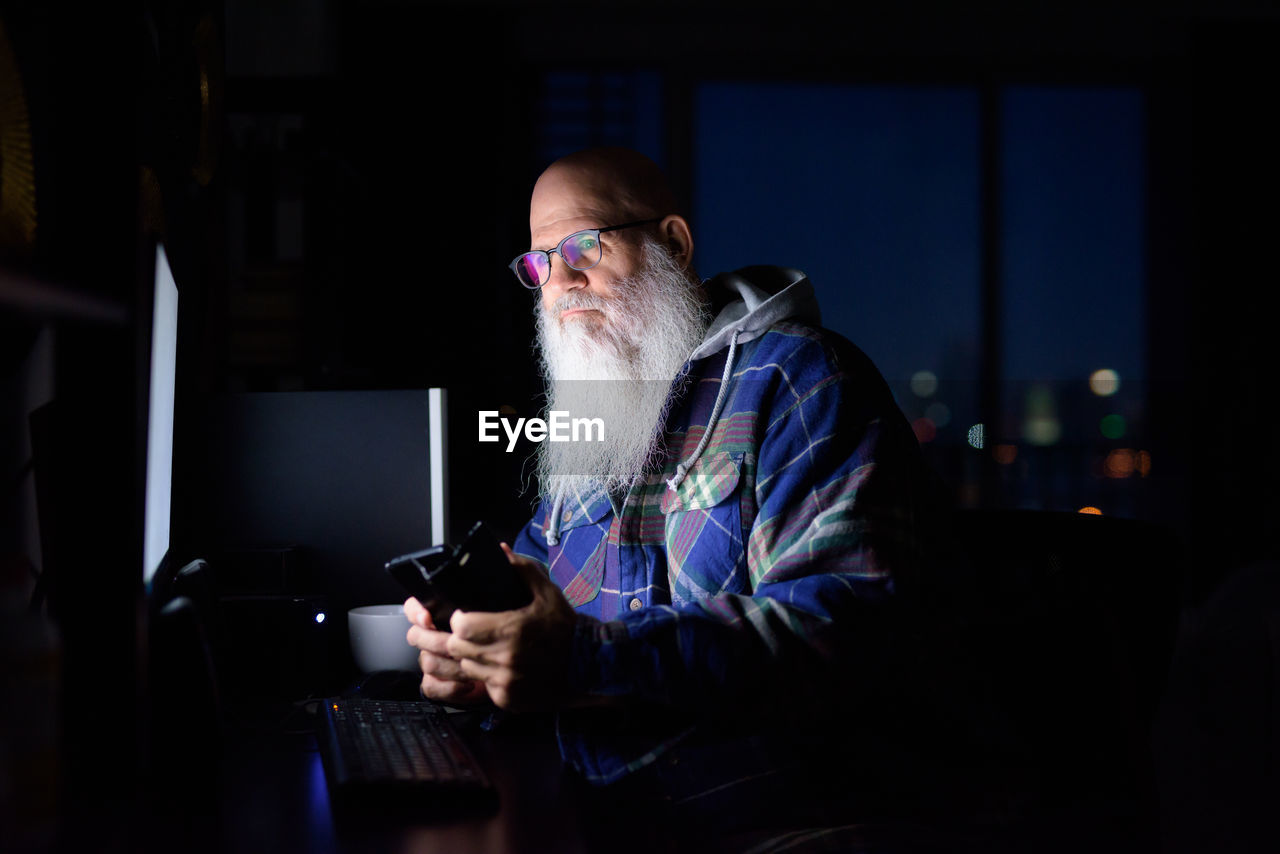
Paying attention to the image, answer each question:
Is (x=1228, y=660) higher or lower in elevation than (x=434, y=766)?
lower

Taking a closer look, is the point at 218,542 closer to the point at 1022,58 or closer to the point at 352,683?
the point at 352,683

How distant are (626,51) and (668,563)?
10.6 feet

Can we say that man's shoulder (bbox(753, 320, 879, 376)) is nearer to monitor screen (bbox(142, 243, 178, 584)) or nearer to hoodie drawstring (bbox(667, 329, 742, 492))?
hoodie drawstring (bbox(667, 329, 742, 492))

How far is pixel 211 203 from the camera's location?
7.59 ft

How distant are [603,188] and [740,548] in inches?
24.7

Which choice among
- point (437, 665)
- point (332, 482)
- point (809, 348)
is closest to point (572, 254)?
point (809, 348)

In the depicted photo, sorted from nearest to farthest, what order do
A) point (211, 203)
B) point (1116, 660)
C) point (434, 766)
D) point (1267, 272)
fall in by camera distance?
point (434, 766) → point (1116, 660) → point (211, 203) → point (1267, 272)

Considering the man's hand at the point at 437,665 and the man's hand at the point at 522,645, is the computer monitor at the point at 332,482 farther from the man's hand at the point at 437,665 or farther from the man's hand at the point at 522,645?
the man's hand at the point at 522,645

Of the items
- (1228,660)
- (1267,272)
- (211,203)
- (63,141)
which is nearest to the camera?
(63,141)

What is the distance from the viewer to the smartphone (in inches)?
34.0

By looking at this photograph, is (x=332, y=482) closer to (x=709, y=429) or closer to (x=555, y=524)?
(x=555, y=524)

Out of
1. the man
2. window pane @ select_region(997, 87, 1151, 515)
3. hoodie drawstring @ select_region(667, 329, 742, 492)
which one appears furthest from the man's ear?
window pane @ select_region(997, 87, 1151, 515)

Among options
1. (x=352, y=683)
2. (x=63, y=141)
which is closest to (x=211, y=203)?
(x=352, y=683)

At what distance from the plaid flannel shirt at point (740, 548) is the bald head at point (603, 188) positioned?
292 millimetres
